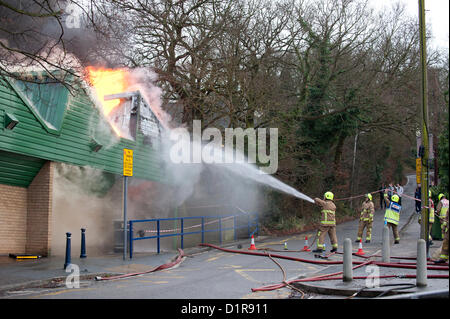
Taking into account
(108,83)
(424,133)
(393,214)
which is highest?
(108,83)

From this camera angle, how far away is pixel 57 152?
13469 millimetres

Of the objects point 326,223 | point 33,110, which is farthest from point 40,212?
point 326,223

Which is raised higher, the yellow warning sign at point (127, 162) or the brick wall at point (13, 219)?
the yellow warning sign at point (127, 162)

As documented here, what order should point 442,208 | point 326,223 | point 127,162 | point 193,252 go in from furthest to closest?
1. point 193,252
2. point 326,223
3. point 127,162
4. point 442,208

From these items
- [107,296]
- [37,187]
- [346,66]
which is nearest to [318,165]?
[346,66]

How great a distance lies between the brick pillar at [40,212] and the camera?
1341 centimetres

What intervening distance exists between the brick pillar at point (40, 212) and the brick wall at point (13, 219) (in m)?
0.15

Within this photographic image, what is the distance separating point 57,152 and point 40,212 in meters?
1.71

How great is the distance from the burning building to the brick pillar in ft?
0.08

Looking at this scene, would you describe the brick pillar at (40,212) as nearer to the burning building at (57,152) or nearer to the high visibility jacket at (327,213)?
the burning building at (57,152)

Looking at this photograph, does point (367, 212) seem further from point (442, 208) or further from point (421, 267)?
point (421, 267)

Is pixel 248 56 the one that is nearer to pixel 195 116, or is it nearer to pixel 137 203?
pixel 195 116

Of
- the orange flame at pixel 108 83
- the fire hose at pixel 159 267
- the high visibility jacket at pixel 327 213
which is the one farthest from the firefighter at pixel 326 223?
the orange flame at pixel 108 83

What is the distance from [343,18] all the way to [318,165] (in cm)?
743
